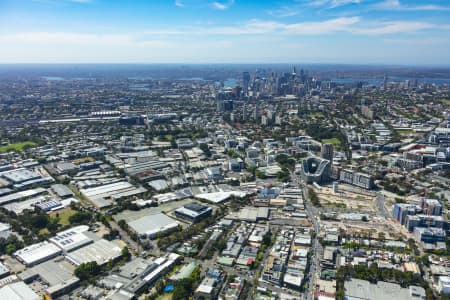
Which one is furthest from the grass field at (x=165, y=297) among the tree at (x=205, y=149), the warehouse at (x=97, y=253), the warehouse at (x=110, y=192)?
the tree at (x=205, y=149)

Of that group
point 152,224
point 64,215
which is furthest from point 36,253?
point 152,224

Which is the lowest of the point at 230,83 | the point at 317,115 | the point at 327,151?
the point at 317,115

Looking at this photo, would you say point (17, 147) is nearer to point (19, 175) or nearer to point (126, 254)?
point (19, 175)

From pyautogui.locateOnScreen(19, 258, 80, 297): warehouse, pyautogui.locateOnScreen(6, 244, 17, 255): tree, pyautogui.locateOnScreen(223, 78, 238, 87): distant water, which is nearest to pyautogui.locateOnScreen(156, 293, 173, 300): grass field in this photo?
pyautogui.locateOnScreen(19, 258, 80, 297): warehouse

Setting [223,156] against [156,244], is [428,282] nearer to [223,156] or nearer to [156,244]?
[156,244]

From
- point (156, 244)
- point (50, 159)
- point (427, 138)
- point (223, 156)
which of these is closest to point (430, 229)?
point (156, 244)
